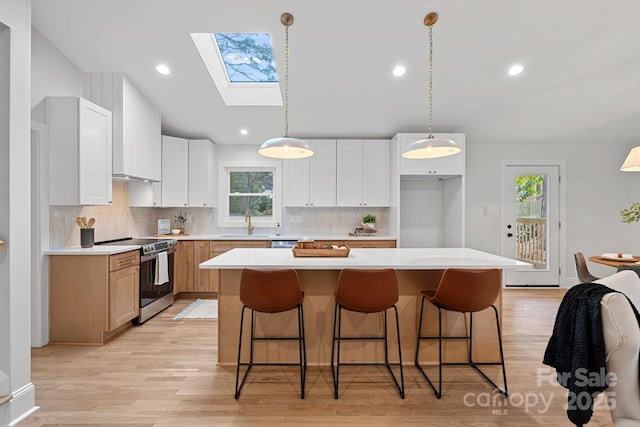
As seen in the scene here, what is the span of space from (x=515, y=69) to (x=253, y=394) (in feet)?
13.4

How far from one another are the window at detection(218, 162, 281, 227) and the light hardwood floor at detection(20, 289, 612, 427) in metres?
2.55

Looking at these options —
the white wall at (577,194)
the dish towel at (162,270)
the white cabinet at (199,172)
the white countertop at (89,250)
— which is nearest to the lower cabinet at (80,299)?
the white countertop at (89,250)

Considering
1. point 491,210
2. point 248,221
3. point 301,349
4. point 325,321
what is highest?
point 491,210

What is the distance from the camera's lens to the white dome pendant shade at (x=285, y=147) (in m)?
2.31

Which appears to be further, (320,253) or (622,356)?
(320,253)

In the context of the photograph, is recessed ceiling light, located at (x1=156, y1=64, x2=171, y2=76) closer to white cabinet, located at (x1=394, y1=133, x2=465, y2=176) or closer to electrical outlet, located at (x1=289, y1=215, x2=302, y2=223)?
electrical outlet, located at (x1=289, y1=215, x2=302, y2=223)

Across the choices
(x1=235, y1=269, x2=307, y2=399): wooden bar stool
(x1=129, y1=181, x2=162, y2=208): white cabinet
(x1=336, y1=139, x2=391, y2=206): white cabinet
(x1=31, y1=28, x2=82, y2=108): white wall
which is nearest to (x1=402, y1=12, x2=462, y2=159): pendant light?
(x1=235, y1=269, x2=307, y2=399): wooden bar stool

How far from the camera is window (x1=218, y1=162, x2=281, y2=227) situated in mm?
5168

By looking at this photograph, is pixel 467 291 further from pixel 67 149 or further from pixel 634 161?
pixel 67 149

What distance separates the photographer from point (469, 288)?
6.94 ft

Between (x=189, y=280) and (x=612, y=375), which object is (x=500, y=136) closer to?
(x=612, y=375)

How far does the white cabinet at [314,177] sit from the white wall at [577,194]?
2254 mm

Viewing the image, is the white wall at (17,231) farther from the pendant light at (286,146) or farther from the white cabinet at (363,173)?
the white cabinet at (363,173)

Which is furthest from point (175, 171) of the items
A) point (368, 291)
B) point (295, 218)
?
point (368, 291)
